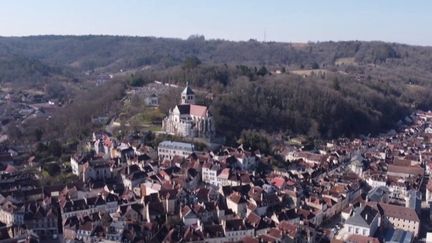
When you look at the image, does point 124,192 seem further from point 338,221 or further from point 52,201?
point 338,221

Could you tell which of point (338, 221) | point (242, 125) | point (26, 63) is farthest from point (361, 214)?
point (26, 63)

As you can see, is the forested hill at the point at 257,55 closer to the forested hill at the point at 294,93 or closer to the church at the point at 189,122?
the forested hill at the point at 294,93

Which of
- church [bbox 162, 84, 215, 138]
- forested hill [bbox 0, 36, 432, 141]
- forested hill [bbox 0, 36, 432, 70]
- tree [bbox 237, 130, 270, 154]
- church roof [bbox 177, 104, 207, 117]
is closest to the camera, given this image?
tree [bbox 237, 130, 270, 154]

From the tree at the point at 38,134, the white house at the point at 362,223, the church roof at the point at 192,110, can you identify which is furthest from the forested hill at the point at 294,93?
the white house at the point at 362,223

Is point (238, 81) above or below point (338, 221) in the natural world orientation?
above

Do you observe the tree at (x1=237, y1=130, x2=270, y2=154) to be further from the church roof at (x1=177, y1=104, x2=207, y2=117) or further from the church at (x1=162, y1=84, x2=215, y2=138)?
the church roof at (x1=177, y1=104, x2=207, y2=117)

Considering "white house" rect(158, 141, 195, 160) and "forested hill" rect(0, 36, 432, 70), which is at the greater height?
"forested hill" rect(0, 36, 432, 70)

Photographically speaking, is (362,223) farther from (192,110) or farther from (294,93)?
(294,93)

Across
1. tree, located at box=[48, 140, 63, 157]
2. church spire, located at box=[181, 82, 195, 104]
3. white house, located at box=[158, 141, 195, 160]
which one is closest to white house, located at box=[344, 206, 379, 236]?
white house, located at box=[158, 141, 195, 160]
